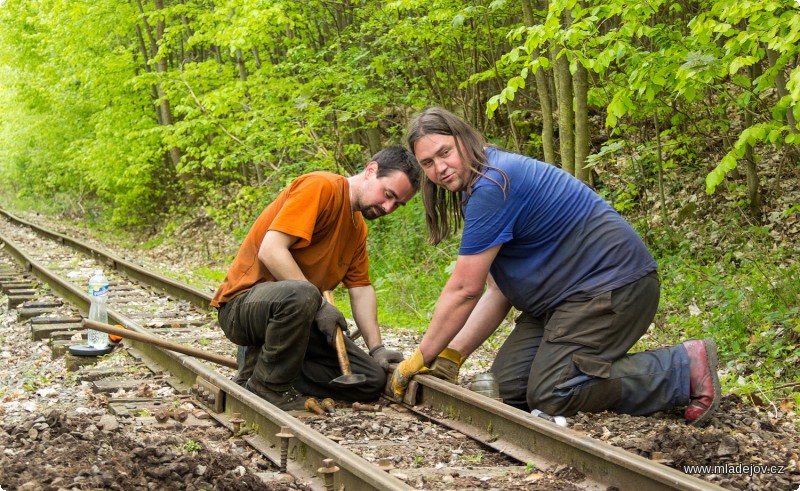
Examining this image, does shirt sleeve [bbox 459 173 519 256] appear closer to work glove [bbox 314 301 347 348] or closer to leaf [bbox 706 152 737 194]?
work glove [bbox 314 301 347 348]

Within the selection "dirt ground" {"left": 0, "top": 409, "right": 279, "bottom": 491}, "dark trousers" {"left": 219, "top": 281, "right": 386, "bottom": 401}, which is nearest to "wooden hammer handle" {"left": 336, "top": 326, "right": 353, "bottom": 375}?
"dark trousers" {"left": 219, "top": 281, "right": 386, "bottom": 401}

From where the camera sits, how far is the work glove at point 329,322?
520cm

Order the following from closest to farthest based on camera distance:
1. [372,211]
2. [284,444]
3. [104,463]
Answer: [104,463], [284,444], [372,211]

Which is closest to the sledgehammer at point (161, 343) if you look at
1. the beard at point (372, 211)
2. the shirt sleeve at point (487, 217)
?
the beard at point (372, 211)

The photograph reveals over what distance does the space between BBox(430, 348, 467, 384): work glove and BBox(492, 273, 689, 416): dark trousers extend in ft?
2.46

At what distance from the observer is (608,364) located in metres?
4.48

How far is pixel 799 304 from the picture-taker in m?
6.61

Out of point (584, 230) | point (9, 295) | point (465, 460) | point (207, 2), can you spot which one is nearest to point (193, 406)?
point (465, 460)

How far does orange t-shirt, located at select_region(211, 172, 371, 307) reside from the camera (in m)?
5.10

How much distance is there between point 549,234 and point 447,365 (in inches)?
45.2

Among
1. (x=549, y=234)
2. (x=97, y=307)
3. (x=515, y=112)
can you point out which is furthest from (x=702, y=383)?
(x=515, y=112)

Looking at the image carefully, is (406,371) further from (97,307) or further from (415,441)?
(97,307)

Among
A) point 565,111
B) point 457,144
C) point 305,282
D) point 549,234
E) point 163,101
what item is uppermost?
point 163,101

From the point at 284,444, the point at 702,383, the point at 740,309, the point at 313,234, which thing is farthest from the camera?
the point at 740,309
